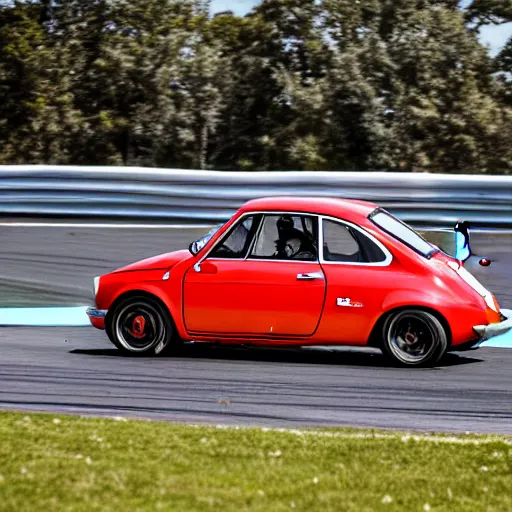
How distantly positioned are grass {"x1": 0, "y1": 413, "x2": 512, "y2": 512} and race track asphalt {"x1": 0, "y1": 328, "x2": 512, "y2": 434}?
0.67m

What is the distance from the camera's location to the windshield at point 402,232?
9570 millimetres

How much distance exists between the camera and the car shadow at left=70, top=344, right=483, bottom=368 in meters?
9.67

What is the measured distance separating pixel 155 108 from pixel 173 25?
1.75 meters

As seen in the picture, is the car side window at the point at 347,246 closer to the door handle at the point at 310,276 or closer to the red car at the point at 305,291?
the red car at the point at 305,291

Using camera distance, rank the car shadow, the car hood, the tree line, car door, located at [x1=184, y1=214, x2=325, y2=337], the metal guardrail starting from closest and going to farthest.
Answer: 1. car door, located at [x1=184, y1=214, x2=325, y2=337]
2. the car shadow
3. the car hood
4. the metal guardrail
5. the tree line

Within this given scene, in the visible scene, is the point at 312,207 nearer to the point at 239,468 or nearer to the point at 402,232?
the point at 402,232

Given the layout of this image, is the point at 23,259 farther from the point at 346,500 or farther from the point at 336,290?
the point at 346,500

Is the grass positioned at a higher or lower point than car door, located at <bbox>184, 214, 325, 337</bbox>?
lower

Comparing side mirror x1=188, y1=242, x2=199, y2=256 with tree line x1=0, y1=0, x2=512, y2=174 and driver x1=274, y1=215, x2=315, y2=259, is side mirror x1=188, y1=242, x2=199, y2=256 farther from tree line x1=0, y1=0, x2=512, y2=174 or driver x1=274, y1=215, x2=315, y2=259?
tree line x1=0, y1=0, x2=512, y2=174

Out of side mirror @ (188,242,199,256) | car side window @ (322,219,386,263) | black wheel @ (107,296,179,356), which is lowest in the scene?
black wheel @ (107,296,179,356)

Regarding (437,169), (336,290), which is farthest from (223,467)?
(437,169)

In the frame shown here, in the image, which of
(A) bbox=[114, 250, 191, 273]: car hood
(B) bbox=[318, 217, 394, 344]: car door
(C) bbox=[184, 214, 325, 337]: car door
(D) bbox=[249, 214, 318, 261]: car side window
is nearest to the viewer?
(B) bbox=[318, 217, 394, 344]: car door

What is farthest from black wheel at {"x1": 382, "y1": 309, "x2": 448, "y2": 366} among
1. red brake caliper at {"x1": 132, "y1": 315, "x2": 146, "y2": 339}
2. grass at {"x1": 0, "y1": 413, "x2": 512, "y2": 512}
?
grass at {"x1": 0, "y1": 413, "x2": 512, "y2": 512}

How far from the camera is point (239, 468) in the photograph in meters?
5.59
